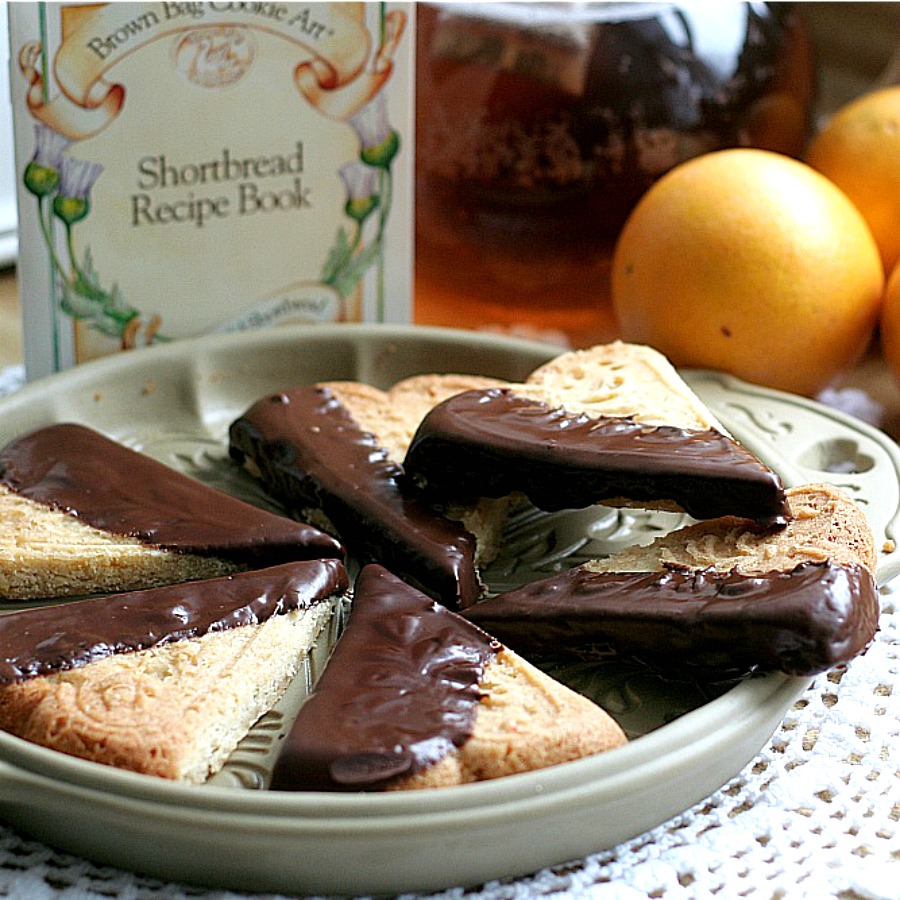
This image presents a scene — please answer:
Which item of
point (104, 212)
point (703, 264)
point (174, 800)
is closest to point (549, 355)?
point (703, 264)

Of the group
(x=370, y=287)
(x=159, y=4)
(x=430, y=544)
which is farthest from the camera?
(x=370, y=287)

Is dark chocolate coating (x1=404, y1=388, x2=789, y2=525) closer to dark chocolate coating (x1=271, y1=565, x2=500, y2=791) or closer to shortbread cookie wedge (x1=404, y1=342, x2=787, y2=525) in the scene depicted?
shortbread cookie wedge (x1=404, y1=342, x2=787, y2=525)

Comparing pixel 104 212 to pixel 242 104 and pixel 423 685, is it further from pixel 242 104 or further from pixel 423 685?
pixel 423 685

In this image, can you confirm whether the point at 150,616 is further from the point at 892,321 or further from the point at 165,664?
the point at 892,321

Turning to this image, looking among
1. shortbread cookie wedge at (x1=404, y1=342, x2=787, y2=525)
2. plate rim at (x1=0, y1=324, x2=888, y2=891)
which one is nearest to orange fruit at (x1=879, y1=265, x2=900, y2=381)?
shortbread cookie wedge at (x1=404, y1=342, x2=787, y2=525)

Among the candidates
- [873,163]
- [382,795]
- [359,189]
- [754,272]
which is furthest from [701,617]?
[873,163]
